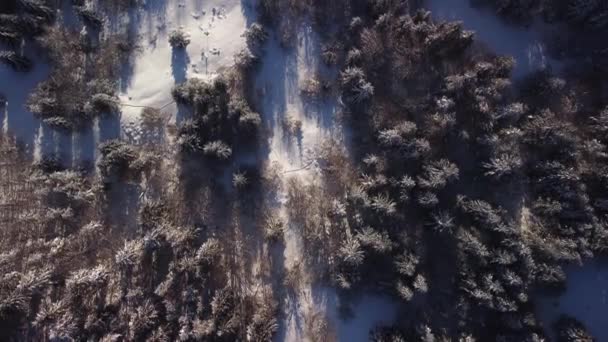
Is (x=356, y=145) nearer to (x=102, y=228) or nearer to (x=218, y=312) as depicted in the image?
(x=218, y=312)

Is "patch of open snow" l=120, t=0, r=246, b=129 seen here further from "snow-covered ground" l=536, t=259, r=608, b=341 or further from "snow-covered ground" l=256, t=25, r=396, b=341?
"snow-covered ground" l=536, t=259, r=608, b=341

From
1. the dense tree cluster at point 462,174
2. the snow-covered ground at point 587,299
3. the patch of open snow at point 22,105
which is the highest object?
the patch of open snow at point 22,105

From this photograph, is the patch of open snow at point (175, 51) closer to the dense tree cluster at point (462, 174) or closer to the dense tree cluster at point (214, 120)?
the dense tree cluster at point (214, 120)

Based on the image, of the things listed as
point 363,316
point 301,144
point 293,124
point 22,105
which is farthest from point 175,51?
point 363,316

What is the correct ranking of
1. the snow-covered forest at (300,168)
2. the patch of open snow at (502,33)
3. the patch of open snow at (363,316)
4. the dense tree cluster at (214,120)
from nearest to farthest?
the snow-covered forest at (300,168), the patch of open snow at (363,316), the dense tree cluster at (214,120), the patch of open snow at (502,33)

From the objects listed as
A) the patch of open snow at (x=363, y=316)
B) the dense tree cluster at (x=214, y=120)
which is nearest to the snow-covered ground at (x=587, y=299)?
Result: the patch of open snow at (x=363, y=316)

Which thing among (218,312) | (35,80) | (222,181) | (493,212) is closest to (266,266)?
(218,312)

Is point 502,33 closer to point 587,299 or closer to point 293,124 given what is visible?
point 293,124
